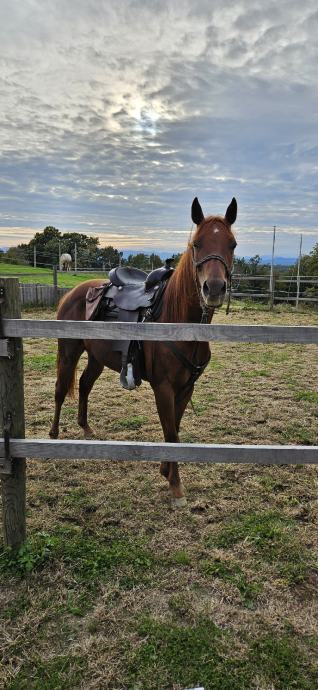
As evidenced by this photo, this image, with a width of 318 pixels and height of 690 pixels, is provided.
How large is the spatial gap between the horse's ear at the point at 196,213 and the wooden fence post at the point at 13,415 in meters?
1.35

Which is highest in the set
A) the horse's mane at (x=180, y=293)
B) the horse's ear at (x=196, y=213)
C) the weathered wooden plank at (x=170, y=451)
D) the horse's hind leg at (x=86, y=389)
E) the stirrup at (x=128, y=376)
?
the horse's ear at (x=196, y=213)

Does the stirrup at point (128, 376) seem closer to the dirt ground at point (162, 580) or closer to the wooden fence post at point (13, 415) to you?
the dirt ground at point (162, 580)

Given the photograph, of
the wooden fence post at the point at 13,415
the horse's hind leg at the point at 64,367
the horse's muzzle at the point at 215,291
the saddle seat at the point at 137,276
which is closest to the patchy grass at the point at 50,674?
the wooden fence post at the point at 13,415

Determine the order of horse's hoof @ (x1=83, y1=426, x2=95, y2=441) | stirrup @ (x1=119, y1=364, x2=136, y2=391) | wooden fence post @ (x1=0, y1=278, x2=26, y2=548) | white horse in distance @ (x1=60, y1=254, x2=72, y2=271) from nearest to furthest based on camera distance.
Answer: wooden fence post @ (x1=0, y1=278, x2=26, y2=548) → stirrup @ (x1=119, y1=364, x2=136, y2=391) → horse's hoof @ (x1=83, y1=426, x2=95, y2=441) → white horse in distance @ (x1=60, y1=254, x2=72, y2=271)

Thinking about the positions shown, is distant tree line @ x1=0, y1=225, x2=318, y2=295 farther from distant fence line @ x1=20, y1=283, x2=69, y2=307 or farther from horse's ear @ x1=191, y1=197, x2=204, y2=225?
horse's ear @ x1=191, y1=197, x2=204, y2=225

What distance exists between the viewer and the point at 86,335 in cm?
225

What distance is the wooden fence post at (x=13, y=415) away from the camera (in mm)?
2281

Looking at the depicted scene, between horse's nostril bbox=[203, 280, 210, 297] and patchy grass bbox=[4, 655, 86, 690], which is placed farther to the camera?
horse's nostril bbox=[203, 280, 210, 297]

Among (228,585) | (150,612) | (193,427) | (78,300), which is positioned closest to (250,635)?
(228,585)

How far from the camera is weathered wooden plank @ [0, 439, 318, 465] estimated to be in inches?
91.2

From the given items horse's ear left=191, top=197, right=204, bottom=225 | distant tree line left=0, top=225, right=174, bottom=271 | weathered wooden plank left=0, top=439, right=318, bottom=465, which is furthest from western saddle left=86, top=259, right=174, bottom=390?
distant tree line left=0, top=225, right=174, bottom=271

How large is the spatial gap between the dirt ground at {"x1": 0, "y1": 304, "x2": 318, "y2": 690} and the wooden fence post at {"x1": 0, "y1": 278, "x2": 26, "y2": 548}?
0.18m

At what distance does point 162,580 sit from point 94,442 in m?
0.91

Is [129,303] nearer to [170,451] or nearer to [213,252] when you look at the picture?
[213,252]
